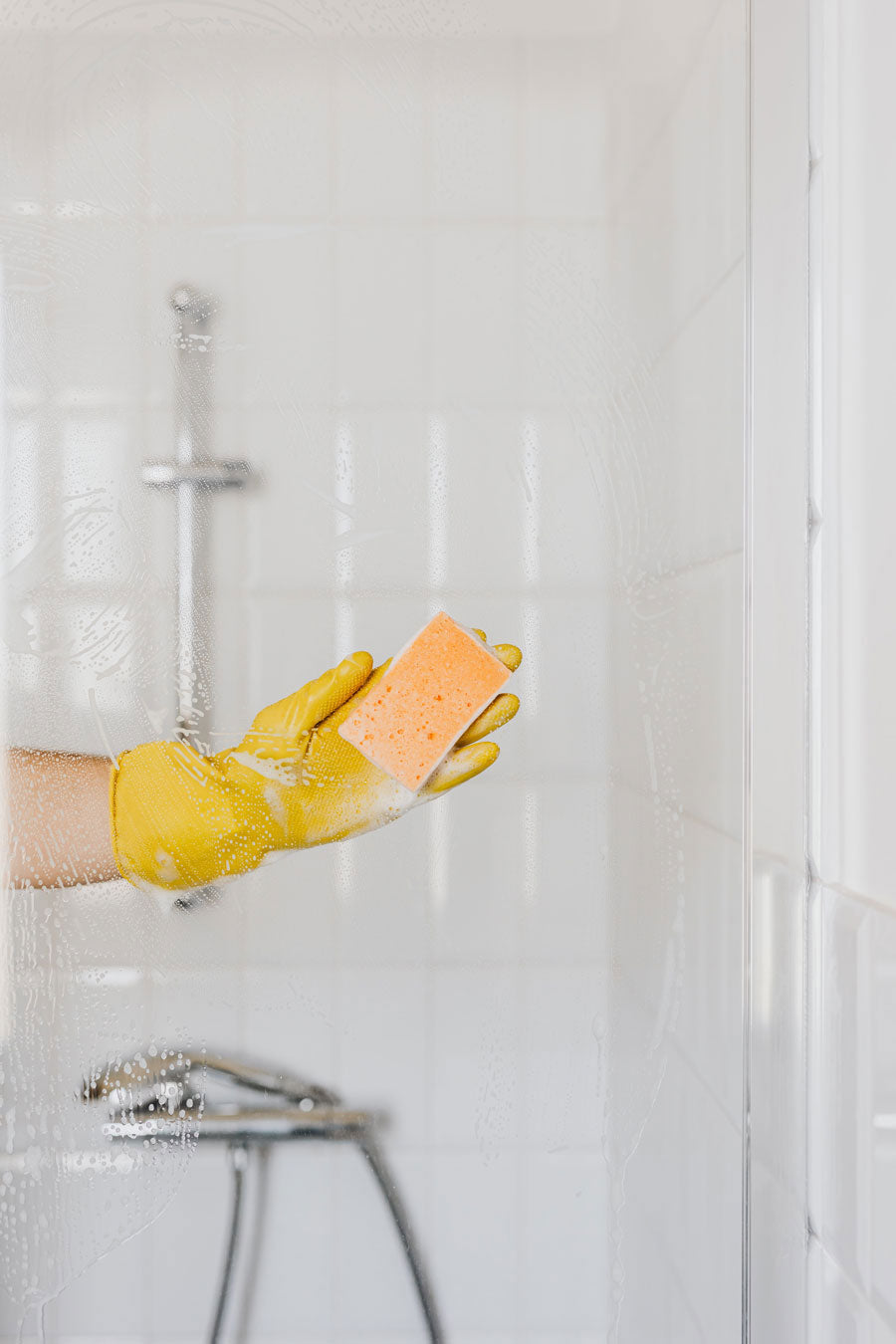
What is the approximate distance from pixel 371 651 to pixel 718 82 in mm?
443

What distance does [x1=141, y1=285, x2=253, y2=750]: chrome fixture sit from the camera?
70 cm

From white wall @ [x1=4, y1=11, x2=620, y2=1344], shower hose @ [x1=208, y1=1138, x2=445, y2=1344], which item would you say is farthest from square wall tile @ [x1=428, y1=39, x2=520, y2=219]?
shower hose @ [x1=208, y1=1138, x2=445, y2=1344]

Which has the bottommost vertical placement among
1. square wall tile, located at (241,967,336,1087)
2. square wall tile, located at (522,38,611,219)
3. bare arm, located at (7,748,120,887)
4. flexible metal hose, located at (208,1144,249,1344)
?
Result: flexible metal hose, located at (208,1144,249,1344)

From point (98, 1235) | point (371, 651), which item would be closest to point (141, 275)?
point (371, 651)

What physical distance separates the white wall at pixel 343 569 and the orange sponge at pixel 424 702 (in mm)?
18

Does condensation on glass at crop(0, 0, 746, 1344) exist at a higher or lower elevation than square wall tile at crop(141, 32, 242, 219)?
lower

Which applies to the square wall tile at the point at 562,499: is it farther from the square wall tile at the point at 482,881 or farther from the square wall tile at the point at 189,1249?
the square wall tile at the point at 189,1249

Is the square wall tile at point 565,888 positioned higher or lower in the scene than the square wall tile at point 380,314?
lower

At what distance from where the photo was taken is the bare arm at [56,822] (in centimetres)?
71

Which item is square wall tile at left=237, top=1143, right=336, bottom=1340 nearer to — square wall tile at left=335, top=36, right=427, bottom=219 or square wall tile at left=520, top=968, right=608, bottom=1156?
square wall tile at left=520, top=968, right=608, bottom=1156

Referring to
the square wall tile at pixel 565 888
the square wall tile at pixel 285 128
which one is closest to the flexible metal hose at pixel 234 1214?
the square wall tile at pixel 565 888

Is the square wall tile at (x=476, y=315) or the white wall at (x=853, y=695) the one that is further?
the square wall tile at (x=476, y=315)

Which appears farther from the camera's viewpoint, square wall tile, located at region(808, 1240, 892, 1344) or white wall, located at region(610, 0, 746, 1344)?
white wall, located at region(610, 0, 746, 1344)

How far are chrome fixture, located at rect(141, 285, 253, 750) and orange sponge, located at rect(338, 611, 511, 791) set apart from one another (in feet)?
0.34
